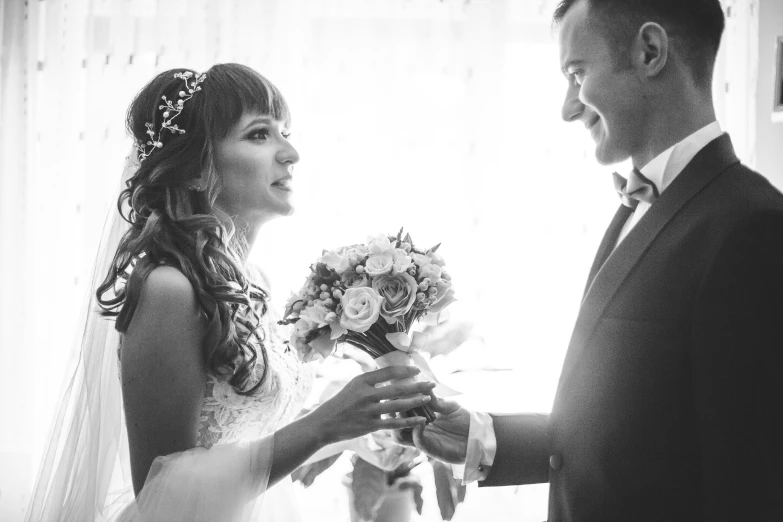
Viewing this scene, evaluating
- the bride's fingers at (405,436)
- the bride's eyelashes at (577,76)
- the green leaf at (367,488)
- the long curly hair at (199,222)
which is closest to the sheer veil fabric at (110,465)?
the long curly hair at (199,222)

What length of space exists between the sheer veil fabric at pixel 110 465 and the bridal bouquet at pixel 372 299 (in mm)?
340

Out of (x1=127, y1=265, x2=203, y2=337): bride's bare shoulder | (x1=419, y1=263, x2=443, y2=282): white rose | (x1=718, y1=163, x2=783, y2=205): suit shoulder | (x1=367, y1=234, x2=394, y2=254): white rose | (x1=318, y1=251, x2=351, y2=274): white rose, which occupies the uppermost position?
(x1=718, y1=163, x2=783, y2=205): suit shoulder

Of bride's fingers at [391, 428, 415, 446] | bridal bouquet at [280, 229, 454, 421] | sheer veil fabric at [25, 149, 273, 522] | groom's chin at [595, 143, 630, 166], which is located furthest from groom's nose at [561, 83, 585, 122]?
sheer veil fabric at [25, 149, 273, 522]

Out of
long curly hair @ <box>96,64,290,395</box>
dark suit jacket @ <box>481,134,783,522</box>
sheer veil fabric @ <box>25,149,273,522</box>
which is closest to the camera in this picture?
dark suit jacket @ <box>481,134,783,522</box>

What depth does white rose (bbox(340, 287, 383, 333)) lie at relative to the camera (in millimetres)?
1530

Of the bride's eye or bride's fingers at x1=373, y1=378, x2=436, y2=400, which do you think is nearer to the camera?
bride's fingers at x1=373, y1=378, x2=436, y2=400

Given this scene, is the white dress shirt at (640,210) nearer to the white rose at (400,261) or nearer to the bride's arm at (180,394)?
the bride's arm at (180,394)

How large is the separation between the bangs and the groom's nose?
0.85m

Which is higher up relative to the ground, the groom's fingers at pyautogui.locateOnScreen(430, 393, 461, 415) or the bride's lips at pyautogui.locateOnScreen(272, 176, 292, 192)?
the bride's lips at pyautogui.locateOnScreen(272, 176, 292, 192)

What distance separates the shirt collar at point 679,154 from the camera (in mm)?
1441

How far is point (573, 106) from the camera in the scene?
168cm

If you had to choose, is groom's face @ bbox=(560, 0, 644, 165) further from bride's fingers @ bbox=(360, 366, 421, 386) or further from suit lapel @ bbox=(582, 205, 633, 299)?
→ bride's fingers @ bbox=(360, 366, 421, 386)

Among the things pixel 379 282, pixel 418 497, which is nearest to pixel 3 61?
pixel 379 282

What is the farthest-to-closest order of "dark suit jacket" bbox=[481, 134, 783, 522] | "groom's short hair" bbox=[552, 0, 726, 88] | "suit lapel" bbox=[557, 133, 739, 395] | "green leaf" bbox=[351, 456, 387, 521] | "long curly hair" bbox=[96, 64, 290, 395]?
1. "green leaf" bbox=[351, 456, 387, 521]
2. "long curly hair" bbox=[96, 64, 290, 395]
3. "groom's short hair" bbox=[552, 0, 726, 88]
4. "suit lapel" bbox=[557, 133, 739, 395]
5. "dark suit jacket" bbox=[481, 134, 783, 522]
